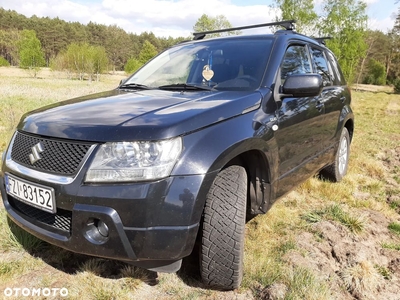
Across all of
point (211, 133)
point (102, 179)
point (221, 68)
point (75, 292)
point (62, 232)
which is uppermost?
point (221, 68)

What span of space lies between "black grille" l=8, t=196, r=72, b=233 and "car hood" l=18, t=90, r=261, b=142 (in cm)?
43

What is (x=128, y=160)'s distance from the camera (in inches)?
64.8

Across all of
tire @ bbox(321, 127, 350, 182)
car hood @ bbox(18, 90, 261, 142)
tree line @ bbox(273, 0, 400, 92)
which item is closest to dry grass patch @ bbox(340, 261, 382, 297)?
car hood @ bbox(18, 90, 261, 142)

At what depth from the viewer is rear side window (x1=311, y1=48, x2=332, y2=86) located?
3.47 m

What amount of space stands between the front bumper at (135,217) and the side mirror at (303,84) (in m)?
1.11

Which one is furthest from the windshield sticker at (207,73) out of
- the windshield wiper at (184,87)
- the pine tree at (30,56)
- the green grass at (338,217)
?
the pine tree at (30,56)

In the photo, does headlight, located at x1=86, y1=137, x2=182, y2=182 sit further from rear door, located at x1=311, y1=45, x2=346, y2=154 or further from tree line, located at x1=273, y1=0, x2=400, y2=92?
tree line, located at x1=273, y1=0, x2=400, y2=92

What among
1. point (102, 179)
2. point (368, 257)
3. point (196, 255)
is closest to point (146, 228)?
point (102, 179)

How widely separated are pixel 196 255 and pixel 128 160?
1.20 m

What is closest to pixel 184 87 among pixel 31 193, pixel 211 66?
pixel 211 66

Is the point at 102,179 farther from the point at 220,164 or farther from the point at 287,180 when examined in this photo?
the point at 287,180

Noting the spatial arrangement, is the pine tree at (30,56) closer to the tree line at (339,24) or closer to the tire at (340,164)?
the tree line at (339,24)

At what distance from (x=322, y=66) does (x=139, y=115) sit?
101 inches

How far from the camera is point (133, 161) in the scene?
1.64m
